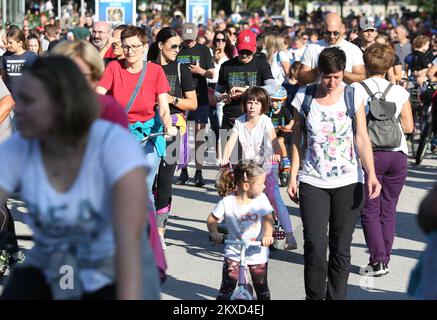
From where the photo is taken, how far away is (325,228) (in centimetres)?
646

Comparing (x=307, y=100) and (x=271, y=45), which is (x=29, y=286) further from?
(x=271, y=45)

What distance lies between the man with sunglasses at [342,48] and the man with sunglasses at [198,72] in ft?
8.72

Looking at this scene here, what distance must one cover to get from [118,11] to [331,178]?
Answer: 1253cm

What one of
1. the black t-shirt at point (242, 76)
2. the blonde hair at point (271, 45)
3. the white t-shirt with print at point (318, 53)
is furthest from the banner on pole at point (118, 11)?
the white t-shirt with print at point (318, 53)

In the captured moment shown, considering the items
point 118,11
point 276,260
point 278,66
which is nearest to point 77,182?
point 276,260

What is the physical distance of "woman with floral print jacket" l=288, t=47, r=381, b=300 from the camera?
644 centimetres

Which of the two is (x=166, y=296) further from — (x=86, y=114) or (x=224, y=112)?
(x=86, y=114)

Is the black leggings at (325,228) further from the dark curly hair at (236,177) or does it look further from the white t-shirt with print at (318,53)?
the white t-shirt with print at (318,53)

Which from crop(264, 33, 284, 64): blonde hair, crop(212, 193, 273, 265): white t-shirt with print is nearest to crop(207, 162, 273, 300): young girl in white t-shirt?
crop(212, 193, 273, 265): white t-shirt with print

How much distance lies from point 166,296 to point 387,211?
2011 millimetres

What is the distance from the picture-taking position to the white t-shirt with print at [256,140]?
8094mm

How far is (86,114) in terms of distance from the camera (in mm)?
3436

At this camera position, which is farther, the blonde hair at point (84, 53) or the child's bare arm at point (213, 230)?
the child's bare arm at point (213, 230)
